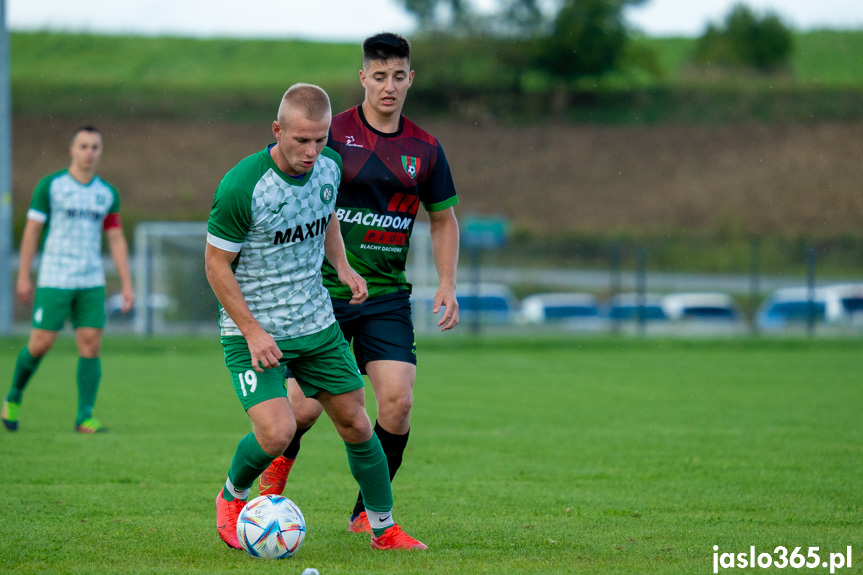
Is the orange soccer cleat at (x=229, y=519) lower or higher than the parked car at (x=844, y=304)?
higher

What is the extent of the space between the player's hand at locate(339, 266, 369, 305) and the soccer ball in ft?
3.31

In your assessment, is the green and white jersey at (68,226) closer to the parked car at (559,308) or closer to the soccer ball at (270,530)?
the soccer ball at (270,530)

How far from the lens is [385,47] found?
198 inches

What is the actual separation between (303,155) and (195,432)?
4.77 m

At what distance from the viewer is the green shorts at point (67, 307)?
8312 mm

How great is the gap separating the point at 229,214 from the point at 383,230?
46.3 inches

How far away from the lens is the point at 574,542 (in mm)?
4617

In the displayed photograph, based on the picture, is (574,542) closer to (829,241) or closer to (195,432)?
(195,432)

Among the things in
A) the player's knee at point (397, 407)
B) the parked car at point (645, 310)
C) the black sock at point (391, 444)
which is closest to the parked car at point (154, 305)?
the parked car at point (645, 310)

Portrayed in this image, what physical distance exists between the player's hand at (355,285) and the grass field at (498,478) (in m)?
1.14

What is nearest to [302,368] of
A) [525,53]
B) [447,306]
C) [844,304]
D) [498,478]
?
[447,306]

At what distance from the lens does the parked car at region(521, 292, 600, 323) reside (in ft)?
103

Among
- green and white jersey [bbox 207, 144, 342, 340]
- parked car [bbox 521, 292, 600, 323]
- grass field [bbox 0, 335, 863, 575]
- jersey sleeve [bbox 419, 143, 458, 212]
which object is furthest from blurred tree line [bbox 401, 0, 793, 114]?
green and white jersey [bbox 207, 144, 342, 340]

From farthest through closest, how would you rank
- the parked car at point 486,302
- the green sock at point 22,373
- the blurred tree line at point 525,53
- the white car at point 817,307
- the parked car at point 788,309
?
the blurred tree line at point 525,53, the white car at point 817,307, the parked car at point 486,302, the parked car at point 788,309, the green sock at point 22,373
